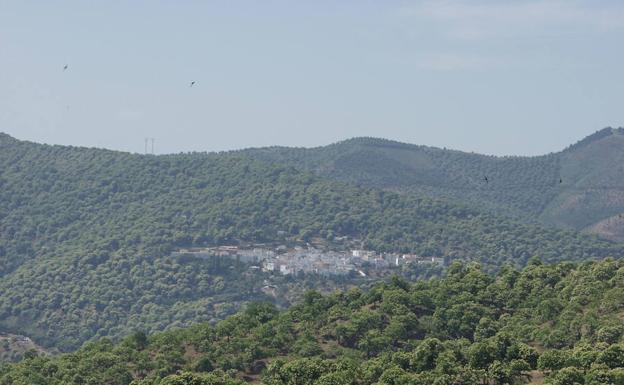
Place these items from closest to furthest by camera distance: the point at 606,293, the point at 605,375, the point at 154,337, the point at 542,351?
the point at 605,375 → the point at 542,351 → the point at 606,293 → the point at 154,337

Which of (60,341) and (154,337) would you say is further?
(60,341)

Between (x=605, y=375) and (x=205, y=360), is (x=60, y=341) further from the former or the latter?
(x=605, y=375)

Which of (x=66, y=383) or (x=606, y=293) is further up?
(x=606, y=293)

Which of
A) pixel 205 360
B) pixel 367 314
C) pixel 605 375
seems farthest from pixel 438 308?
pixel 605 375

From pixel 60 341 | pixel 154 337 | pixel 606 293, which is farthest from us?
pixel 60 341

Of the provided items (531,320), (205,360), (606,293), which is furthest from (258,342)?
(606,293)

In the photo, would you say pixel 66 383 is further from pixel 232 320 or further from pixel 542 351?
pixel 542 351
